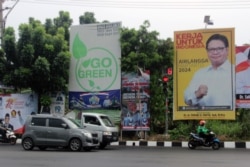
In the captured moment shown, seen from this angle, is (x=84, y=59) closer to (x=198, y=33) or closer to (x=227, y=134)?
(x=198, y=33)

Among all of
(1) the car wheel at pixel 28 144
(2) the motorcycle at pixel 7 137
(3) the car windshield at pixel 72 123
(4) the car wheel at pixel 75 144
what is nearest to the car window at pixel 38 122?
Answer: (1) the car wheel at pixel 28 144

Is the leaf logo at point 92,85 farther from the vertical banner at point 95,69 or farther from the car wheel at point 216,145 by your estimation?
the car wheel at point 216,145

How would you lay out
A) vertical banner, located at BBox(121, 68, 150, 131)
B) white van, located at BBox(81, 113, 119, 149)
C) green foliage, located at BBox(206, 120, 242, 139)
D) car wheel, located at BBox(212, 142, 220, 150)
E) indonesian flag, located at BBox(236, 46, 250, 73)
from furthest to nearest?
vertical banner, located at BBox(121, 68, 150, 131), indonesian flag, located at BBox(236, 46, 250, 73), green foliage, located at BBox(206, 120, 242, 139), white van, located at BBox(81, 113, 119, 149), car wheel, located at BBox(212, 142, 220, 150)

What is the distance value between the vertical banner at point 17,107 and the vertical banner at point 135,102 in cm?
534

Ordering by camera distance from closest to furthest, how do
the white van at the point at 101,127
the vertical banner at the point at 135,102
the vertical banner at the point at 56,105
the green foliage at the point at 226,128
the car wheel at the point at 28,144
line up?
the car wheel at the point at 28,144 → the white van at the point at 101,127 → the green foliage at the point at 226,128 → the vertical banner at the point at 135,102 → the vertical banner at the point at 56,105

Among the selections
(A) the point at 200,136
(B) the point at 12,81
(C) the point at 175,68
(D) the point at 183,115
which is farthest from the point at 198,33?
(B) the point at 12,81

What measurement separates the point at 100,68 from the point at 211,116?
6571mm

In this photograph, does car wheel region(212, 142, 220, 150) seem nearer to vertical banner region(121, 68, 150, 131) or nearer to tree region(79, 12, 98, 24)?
vertical banner region(121, 68, 150, 131)

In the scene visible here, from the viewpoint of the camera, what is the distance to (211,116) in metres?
23.2

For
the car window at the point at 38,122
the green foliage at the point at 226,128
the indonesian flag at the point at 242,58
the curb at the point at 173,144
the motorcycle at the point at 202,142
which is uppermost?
the indonesian flag at the point at 242,58

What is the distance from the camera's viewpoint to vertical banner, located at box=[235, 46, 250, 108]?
74.8 feet

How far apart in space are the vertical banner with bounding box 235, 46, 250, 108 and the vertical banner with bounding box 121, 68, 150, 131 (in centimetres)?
454

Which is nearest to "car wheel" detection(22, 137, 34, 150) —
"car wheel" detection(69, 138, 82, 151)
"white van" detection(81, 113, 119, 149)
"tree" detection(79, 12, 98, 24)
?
"car wheel" detection(69, 138, 82, 151)

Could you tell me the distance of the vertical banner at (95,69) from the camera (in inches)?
989
